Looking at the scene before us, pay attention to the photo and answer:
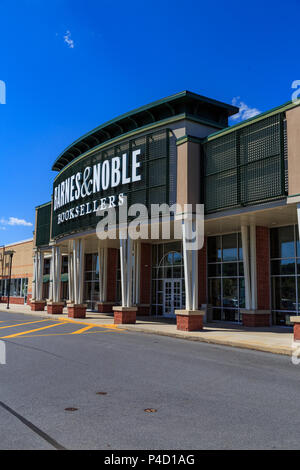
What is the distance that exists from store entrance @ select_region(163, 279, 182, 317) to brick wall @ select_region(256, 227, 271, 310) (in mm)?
7508

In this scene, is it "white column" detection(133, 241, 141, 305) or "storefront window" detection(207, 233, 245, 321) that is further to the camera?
"white column" detection(133, 241, 141, 305)

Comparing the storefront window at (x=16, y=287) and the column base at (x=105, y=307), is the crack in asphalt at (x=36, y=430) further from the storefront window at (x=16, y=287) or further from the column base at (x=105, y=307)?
the storefront window at (x=16, y=287)

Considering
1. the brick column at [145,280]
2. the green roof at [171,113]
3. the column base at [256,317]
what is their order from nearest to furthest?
the column base at [256,317], the green roof at [171,113], the brick column at [145,280]

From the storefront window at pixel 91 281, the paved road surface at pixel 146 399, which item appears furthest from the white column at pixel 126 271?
the storefront window at pixel 91 281

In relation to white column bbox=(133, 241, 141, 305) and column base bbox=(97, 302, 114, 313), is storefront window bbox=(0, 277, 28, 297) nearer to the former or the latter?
column base bbox=(97, 302, 114, 313)

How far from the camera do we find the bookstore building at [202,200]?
55.6 feet

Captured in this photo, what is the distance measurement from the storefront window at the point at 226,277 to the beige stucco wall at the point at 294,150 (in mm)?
8497

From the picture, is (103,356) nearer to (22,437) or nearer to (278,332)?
(22,437)

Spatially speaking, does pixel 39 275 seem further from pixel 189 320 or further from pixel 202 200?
pixel 202 200

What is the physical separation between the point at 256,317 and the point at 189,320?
424cm

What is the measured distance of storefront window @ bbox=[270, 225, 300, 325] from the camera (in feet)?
67.7

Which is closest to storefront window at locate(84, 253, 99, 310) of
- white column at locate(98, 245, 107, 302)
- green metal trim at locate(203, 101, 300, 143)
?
white column at locate(98, 245, 107, 302)

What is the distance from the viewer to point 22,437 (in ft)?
16.9

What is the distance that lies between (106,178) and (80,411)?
18.9m
